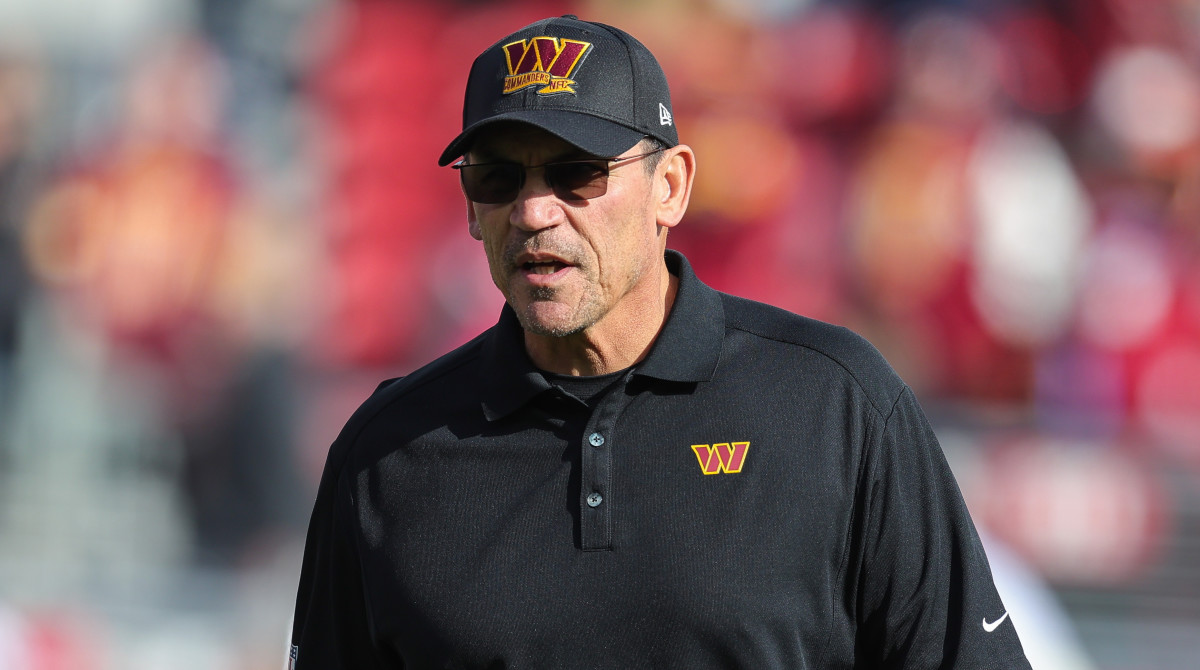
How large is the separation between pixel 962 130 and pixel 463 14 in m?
2.66

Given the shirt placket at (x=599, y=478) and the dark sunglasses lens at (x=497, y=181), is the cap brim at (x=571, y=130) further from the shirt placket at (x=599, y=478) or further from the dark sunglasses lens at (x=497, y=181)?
the shirt placket at (x=599, y=478)

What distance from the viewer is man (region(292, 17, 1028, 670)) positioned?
187 centimetres

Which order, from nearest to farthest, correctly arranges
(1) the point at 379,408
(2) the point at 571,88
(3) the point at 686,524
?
(3) the point at 686,524, (2) the point at 571,88, (1) the point at 379,408

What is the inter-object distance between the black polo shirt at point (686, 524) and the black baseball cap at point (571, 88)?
323 mm

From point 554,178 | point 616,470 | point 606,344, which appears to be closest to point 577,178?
point 554,178

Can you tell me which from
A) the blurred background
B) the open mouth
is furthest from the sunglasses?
the blurred background

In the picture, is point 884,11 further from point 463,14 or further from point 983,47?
point 463,14

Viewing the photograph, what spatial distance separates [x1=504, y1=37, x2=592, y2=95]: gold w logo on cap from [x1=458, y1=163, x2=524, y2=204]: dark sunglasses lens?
4.6 inches

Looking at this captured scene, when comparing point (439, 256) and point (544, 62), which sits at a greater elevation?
point (544, 62)

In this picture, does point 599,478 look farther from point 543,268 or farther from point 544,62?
point 544,62

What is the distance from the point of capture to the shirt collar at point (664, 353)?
202 centimetres

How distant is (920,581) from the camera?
1.91m

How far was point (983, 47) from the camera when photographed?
6.57 meters

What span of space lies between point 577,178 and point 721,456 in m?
0.47
